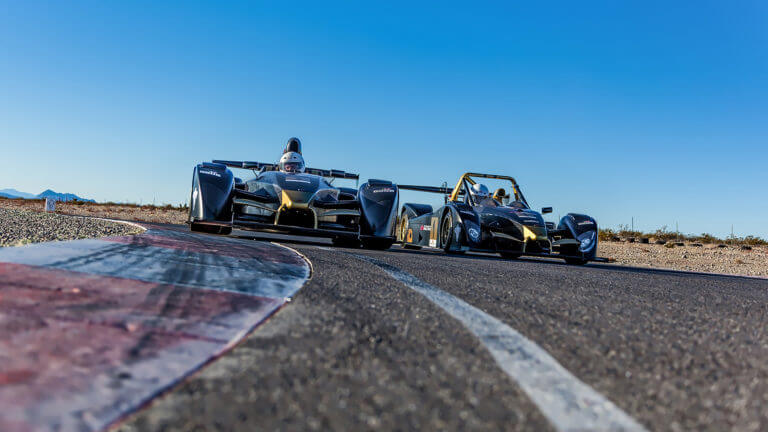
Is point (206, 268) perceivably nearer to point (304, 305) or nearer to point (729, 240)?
point (304, 305)

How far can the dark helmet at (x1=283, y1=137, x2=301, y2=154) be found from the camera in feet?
41.1

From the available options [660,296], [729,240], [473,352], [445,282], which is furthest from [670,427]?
[729,240]

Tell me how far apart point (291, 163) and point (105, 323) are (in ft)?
34.4

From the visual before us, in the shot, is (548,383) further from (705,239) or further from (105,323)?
(705,239)

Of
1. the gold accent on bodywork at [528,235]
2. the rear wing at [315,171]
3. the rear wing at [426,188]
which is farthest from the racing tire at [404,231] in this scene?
the gold accent on bodywork at [528,235]

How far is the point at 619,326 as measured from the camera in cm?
221

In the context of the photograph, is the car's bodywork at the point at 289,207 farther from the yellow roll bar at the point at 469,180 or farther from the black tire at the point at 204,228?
the yellow roll bar at the point at 469,180

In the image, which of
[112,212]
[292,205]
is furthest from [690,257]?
[112,212]

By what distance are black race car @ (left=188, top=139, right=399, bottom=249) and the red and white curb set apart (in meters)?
5.29

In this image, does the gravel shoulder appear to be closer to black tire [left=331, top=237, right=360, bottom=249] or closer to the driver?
the driver

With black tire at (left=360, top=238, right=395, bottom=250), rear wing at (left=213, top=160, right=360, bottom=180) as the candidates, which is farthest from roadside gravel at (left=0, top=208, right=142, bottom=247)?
rear wing at (left=213, top=160, right=360, bottom=180)

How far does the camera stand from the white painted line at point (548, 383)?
1.07 metres

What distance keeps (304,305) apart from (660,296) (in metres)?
2.49

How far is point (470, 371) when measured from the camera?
1398 mm
